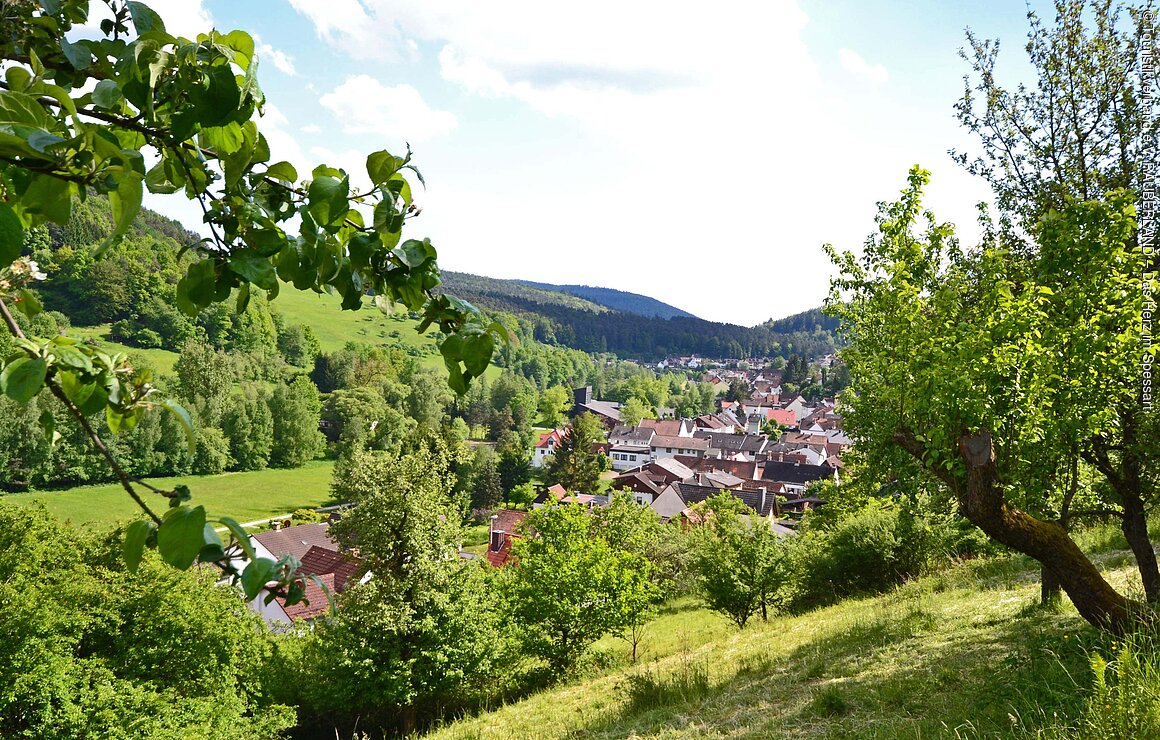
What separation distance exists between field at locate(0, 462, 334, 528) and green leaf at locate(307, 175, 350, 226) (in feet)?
165

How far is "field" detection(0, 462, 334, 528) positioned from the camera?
4741cm

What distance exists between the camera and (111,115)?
1062 mm

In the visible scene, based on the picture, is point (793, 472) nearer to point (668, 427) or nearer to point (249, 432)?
point (668, 427)

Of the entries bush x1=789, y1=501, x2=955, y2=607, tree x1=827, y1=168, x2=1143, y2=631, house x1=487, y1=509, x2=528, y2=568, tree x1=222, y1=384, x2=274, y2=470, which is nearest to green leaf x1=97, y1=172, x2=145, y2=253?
tree x1=827, y1=168, x2=1143, y2=631

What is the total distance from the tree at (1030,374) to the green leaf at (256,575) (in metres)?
6.63

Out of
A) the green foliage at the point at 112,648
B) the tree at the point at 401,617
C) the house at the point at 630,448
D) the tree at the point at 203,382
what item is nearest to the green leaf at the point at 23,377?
the green foliage at the point at 112,648

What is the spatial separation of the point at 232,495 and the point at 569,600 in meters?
47.0

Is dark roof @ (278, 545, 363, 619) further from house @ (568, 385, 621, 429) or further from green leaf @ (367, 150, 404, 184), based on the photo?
house @ (568, 385, 621, 429)

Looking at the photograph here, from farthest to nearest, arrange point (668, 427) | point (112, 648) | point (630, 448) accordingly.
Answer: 1. point (668, 427)
2. point (630, 448)
3. point (112, 648)

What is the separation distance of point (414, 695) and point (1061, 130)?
53.7 ft

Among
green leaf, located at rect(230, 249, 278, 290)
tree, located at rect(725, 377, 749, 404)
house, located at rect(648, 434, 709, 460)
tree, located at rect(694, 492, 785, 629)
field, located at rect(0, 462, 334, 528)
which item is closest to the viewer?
green leaf, located at rect(230, 249, 278, 290)

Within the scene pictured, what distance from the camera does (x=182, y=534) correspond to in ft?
2.89

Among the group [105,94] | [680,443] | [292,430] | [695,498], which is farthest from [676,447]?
[105,94]

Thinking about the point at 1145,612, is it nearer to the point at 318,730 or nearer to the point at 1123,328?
the point at 1123,328
